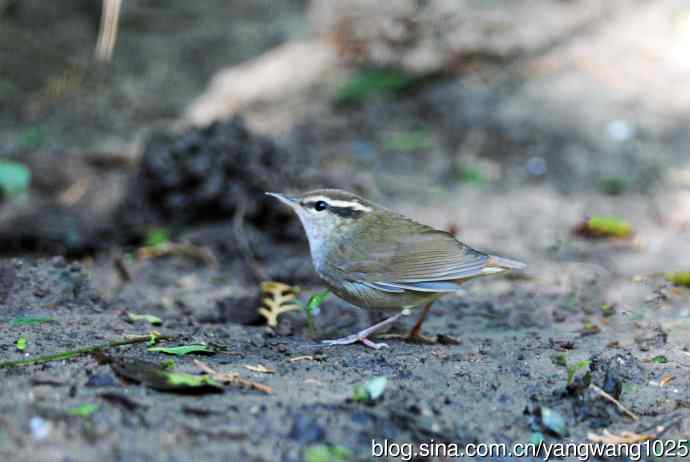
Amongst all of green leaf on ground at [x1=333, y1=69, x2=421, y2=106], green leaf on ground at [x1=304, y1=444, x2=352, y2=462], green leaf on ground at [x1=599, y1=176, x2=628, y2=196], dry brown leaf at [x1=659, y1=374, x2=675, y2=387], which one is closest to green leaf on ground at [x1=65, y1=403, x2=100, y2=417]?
green leaf on ground at [x1=304, y1=444, x2=352, y2=462]

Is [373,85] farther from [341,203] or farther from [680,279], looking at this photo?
[680,279]

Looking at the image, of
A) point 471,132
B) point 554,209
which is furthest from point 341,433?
point 471,132

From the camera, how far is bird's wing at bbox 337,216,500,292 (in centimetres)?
476

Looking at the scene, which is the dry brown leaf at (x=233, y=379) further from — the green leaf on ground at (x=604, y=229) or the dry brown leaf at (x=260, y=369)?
the green leaf on ground at (x=604, y=229)

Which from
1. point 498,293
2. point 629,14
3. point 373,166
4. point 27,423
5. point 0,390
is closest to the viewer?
point 27,423

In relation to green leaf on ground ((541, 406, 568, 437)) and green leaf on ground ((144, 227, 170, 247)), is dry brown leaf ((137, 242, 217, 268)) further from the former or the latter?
green leaf on ground ((541, 406, 568, 437))

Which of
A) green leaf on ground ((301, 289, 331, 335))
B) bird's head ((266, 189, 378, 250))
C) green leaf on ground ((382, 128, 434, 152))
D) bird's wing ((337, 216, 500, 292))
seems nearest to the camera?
green leaf on ground ((301, 289, 331, 335))

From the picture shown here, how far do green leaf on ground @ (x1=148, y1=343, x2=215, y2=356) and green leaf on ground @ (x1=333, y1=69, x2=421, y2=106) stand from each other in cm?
634

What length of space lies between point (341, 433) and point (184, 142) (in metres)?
4.60

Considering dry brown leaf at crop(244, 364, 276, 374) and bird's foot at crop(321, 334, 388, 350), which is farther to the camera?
bird's foot at crop(321, 334, 388, 350)

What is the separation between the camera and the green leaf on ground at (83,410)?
298 cm

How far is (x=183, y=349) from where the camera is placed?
A: 399 centimetres

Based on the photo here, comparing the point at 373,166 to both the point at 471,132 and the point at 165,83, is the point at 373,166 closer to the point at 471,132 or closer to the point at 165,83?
the point at 471,132

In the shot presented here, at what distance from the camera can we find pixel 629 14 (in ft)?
35.0
